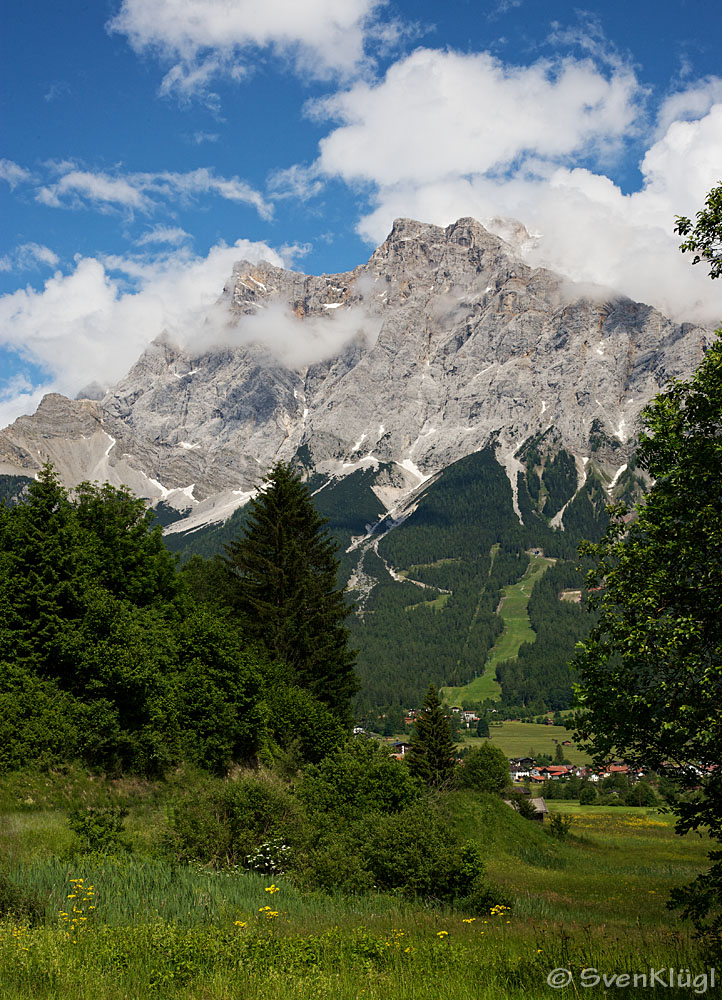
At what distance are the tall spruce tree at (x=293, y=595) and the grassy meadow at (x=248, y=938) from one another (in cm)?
2093

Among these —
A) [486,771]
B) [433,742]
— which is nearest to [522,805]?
[433,742]

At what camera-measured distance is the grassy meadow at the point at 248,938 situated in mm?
9453

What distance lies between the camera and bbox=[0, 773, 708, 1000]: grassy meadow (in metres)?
9.45

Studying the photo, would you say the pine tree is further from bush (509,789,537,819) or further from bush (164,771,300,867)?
bush (164,771,300,867)

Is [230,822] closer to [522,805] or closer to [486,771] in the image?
[522,805]

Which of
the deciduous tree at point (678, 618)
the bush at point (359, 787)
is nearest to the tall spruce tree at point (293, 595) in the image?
the bush at point (359, 787)

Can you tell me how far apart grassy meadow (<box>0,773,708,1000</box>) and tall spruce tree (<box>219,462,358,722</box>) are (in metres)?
20.9

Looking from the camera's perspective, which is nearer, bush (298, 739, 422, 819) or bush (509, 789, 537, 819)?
bush (298, 739, 422, 819)

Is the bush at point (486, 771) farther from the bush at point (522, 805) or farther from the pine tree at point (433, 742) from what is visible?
the pine tree at point (433, 742)

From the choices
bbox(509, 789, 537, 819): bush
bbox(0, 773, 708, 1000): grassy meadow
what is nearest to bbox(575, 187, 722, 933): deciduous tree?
bbox(0, 773, 708, 1000): grassy meadow

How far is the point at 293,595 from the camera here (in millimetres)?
44406

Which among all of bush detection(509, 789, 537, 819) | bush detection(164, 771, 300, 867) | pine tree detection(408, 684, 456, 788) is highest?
bush detection(164, 771, 300, 867)

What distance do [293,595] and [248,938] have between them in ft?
109

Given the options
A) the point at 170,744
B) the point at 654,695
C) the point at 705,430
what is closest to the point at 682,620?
the point at 654,695
